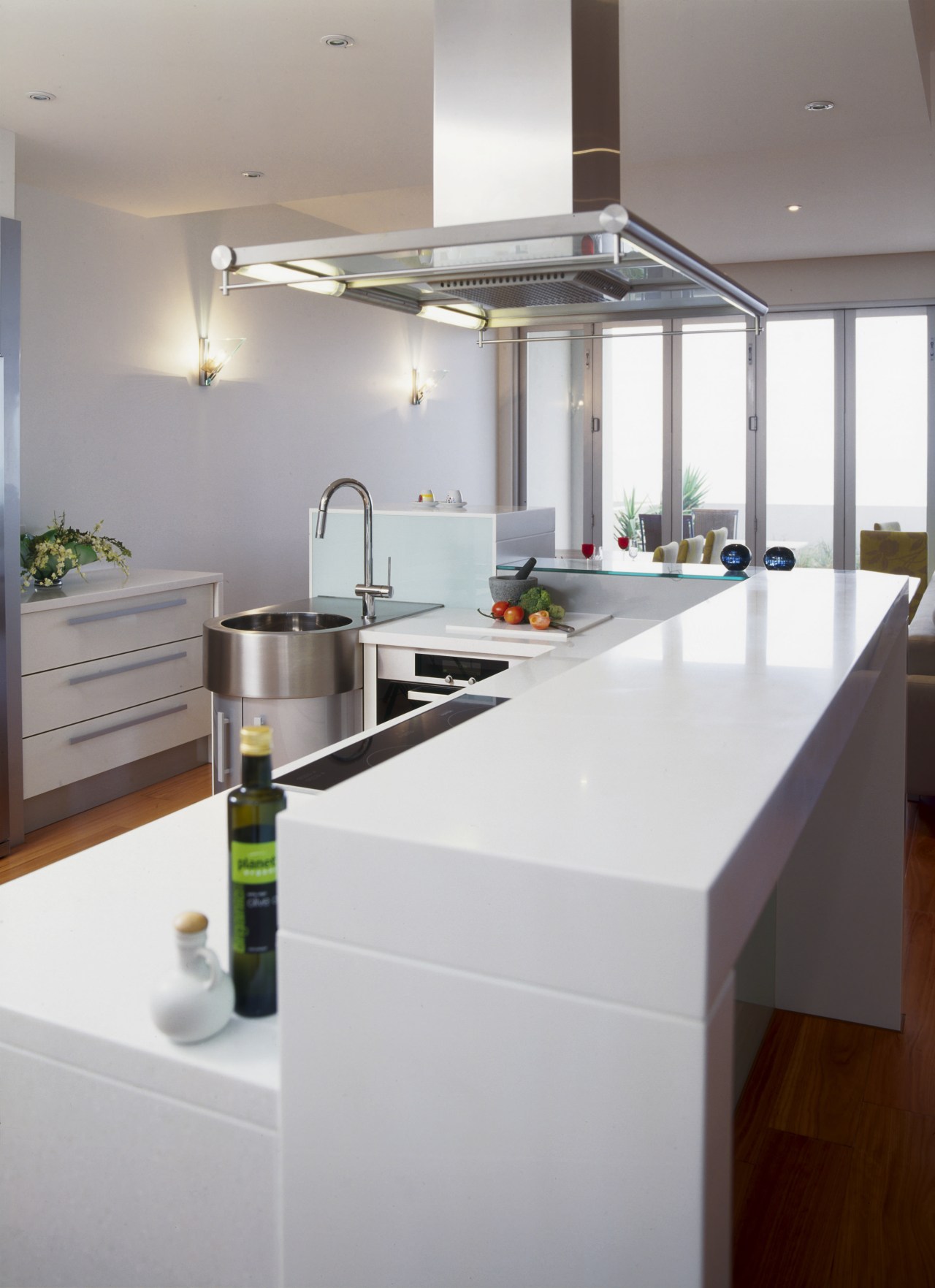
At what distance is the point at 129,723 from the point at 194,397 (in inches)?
74.9

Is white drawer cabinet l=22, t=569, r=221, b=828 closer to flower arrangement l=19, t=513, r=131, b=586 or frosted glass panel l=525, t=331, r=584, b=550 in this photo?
flower arrangement l=19, t=513, r=131, b=586

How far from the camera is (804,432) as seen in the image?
27.3ft

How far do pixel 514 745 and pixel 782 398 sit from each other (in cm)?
776

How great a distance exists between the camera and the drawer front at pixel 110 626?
4031 mm

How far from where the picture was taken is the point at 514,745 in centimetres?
118

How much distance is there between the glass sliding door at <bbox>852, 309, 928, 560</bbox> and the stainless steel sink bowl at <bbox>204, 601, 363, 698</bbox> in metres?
5.61

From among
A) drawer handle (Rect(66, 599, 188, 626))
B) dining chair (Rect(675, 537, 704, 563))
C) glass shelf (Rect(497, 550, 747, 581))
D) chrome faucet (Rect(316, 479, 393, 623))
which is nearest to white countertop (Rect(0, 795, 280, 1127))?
chrome faucet (Rect(316, 479, 393, 623))

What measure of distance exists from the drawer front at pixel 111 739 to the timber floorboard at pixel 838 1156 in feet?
9.06

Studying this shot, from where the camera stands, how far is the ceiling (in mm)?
2826

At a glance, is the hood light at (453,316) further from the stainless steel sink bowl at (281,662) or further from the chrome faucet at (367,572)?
the stainless steel sink bowl at (281,662)

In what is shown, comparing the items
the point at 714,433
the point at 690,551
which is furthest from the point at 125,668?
the point at 714,433

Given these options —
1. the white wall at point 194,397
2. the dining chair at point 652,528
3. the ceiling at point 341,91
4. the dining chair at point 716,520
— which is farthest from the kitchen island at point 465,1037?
the dining chair at point 652,528

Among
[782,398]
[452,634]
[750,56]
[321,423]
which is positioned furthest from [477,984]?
[782,398]

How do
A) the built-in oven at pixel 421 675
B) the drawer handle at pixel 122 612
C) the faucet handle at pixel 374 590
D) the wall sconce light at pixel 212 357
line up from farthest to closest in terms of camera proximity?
the wall sconce light at pixel 212 357 → the drawer handle at pixel 122 612 → the faucet handle at pixel 374 590 → the built-in oven at pixel 421 675
